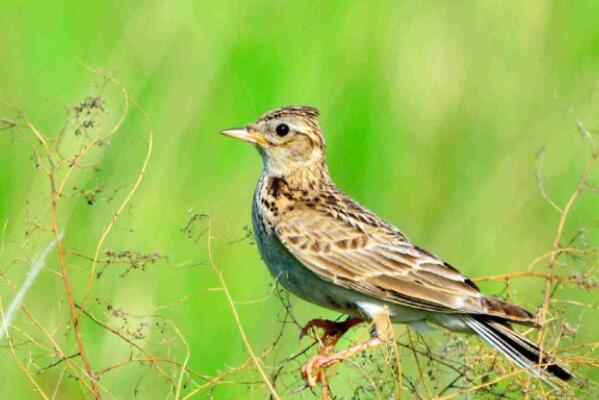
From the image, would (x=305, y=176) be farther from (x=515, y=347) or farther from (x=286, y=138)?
(x=515, y=347)

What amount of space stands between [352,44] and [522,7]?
1399 mm

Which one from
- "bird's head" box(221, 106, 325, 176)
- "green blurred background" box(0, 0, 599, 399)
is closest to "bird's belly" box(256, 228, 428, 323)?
"bird's head" box(221, 106, 325, 176)

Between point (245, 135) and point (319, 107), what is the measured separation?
3437mm

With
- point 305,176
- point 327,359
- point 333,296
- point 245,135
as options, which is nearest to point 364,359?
point 327,359

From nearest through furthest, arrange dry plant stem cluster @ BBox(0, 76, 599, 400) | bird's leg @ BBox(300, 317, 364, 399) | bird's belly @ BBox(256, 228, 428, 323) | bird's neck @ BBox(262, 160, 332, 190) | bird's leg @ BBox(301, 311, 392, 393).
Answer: dry plant stem cluster @ BBox(0, 76, 599, 400)
bird's leg @ BBox(301, 311, 392, 393)
bird's leg @ BBox(300, 317, 364, 399)
bird's belly @ BBox(256, 228, 428, 323)
bird's neck @ BBox(262, 160, 332, 190)

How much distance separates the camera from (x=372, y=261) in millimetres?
7641

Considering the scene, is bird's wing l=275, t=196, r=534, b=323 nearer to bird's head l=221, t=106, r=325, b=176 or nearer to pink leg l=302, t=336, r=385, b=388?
bird's head l=221, t=106, r=325, b=176

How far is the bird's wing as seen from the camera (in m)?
7.20

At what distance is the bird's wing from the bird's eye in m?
0.54

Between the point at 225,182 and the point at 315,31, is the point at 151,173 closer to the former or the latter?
the point at 225,182

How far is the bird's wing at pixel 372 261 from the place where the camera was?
23.6 ft

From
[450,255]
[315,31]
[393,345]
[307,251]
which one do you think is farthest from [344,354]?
[315,31]

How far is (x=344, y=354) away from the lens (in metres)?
6.12

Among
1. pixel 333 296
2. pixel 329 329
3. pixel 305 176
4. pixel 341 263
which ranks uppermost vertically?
pixel 305 176
